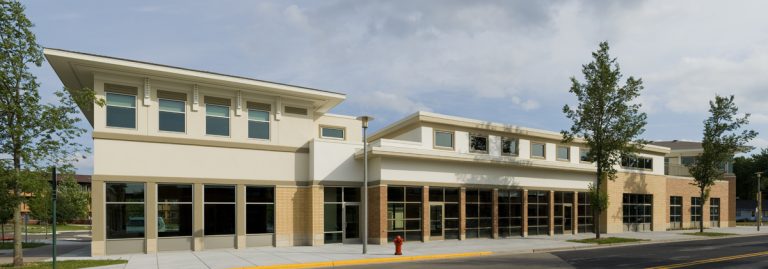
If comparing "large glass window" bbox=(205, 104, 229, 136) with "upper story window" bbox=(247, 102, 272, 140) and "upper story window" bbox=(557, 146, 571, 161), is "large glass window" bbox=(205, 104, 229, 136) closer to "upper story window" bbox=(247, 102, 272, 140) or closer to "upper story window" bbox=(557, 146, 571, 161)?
"upper story window" bbox=(247, 102, 272, 140)

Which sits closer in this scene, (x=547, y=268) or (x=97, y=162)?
(x=547, y=268)

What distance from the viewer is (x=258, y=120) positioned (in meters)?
26.2

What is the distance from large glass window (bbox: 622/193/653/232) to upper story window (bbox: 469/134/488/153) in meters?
14.6

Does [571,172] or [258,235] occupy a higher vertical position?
[571,172]

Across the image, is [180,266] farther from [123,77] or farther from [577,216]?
[577,216]

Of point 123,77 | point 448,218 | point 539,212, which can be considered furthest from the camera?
point 539,212

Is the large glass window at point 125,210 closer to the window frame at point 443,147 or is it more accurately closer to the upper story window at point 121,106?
the upper story window at point 121,106

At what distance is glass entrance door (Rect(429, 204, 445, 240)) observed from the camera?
29.0 metres

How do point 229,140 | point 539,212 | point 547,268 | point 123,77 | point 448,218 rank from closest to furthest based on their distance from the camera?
point 547,268 < point 123,77 < point 229,140 < point 448,218 < point 539,212

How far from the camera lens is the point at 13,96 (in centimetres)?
1822

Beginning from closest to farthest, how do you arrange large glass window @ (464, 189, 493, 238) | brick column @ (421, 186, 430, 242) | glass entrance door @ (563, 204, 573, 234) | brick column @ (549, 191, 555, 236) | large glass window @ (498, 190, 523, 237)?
brick column @ (421, 186, 430, 242), large glass window @ (464, 189, 493, 238), large glass window @ (498, 190, 523, 237), brick column @ (549, 191, 555, 236), glass entrance door @ (563, 204, 573, 234)

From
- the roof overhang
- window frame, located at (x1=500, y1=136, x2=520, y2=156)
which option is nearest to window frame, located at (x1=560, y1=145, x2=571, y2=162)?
window frame, located at (x1=500, y1=136, x2=520, y2=156)

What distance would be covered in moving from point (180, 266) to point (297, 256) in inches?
187

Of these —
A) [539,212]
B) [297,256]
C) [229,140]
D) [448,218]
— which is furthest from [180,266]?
[539,212]
